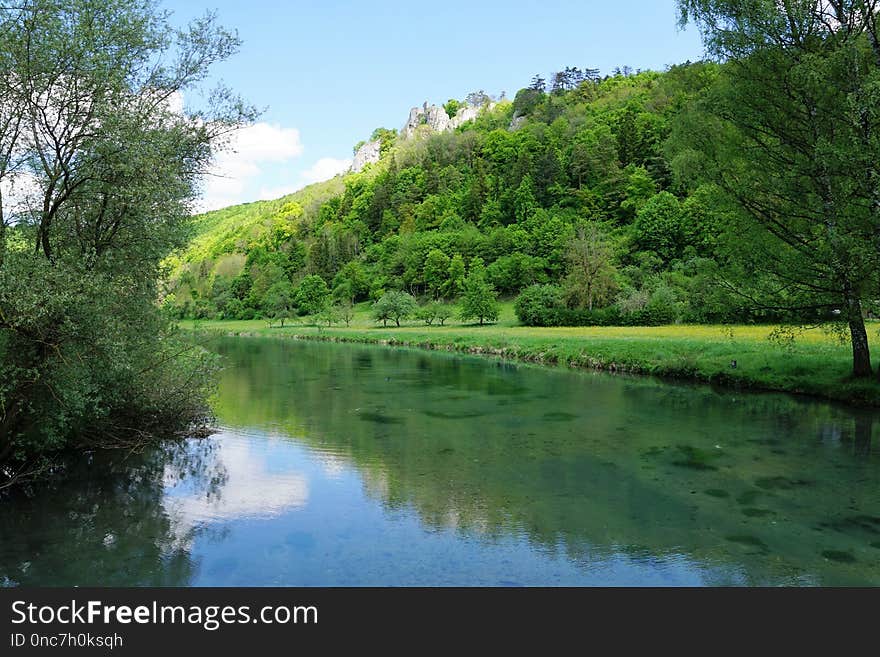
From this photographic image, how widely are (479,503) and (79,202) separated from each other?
935cm

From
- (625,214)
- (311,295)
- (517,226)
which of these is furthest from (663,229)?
(311,295)

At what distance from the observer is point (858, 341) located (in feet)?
66.8

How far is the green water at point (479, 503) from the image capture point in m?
8.70

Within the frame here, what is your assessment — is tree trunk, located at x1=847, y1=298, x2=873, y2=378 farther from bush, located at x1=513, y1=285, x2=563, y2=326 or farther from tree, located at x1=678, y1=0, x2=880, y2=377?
bush, located at x1=513, y1=285, x2=563, y2=326

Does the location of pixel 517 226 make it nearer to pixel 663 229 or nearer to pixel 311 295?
pixel 663 229

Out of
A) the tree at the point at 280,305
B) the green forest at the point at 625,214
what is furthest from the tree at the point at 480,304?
the tree at the point at 280,305

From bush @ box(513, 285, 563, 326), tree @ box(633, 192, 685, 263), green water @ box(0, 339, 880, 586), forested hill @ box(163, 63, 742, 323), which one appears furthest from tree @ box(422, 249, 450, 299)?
green water @ box(0, 339, 880, 586)

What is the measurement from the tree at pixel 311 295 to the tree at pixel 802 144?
84.6m

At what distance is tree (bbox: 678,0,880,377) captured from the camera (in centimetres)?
1730

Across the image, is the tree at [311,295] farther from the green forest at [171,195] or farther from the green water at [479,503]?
the green water at [479,503]

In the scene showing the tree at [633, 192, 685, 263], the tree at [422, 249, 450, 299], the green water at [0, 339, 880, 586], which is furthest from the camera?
the tree at [422, 249, 450, 299]

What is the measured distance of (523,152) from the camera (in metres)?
122

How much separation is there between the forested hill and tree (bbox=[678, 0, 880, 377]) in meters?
27.9
